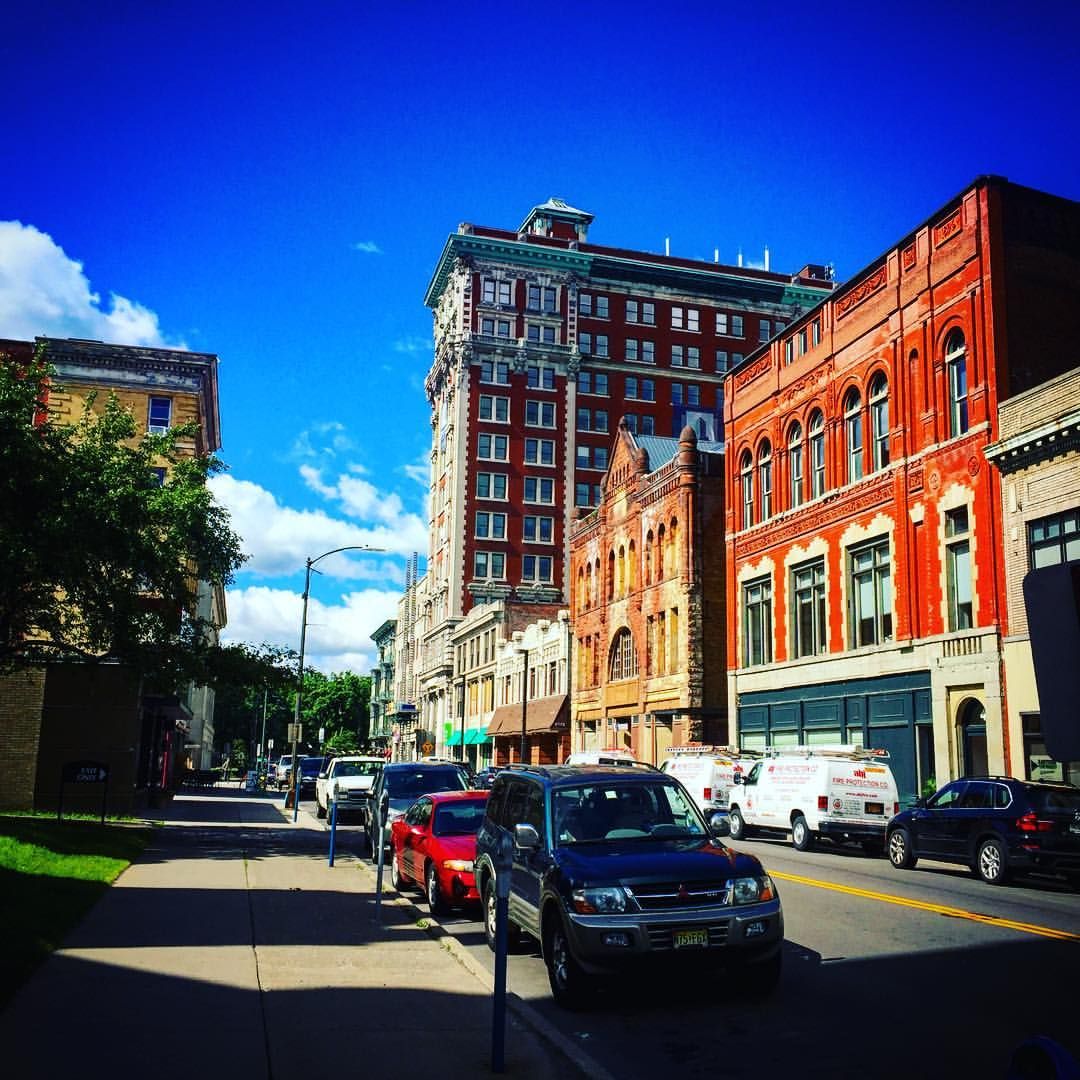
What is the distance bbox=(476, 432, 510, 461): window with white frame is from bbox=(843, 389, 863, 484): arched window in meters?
51.2

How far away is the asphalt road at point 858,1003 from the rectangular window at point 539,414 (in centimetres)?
7485

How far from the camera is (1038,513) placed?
27.8 meters

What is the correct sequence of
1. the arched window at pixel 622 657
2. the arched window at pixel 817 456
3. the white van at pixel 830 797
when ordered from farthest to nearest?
the arched window at pixel 622 657
the arched window at pixel 817 456
the white van at pixel 830 797

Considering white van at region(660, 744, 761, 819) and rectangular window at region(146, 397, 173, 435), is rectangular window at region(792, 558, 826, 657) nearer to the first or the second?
white van at region(660, 744, 761, 819)

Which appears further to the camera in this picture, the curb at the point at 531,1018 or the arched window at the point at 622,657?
the arched window at the point at 622,657

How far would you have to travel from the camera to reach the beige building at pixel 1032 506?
26734 millimetres

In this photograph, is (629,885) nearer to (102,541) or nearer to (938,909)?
(938,909)

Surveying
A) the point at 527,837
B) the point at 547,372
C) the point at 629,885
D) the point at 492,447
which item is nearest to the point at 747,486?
the point at 527,837

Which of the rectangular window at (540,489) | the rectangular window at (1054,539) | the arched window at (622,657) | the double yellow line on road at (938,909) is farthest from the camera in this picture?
the rectangular window at (540,489)

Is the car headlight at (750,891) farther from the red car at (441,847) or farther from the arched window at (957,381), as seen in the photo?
the arched window at (957,381)

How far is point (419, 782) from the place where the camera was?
23438 millimetres

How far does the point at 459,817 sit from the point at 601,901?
684cm

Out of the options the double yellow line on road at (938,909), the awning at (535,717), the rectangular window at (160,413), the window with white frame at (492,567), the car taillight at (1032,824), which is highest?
the window with white frame at (492,567)

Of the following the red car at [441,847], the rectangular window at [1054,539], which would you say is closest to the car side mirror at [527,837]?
the red car at [441,847]
